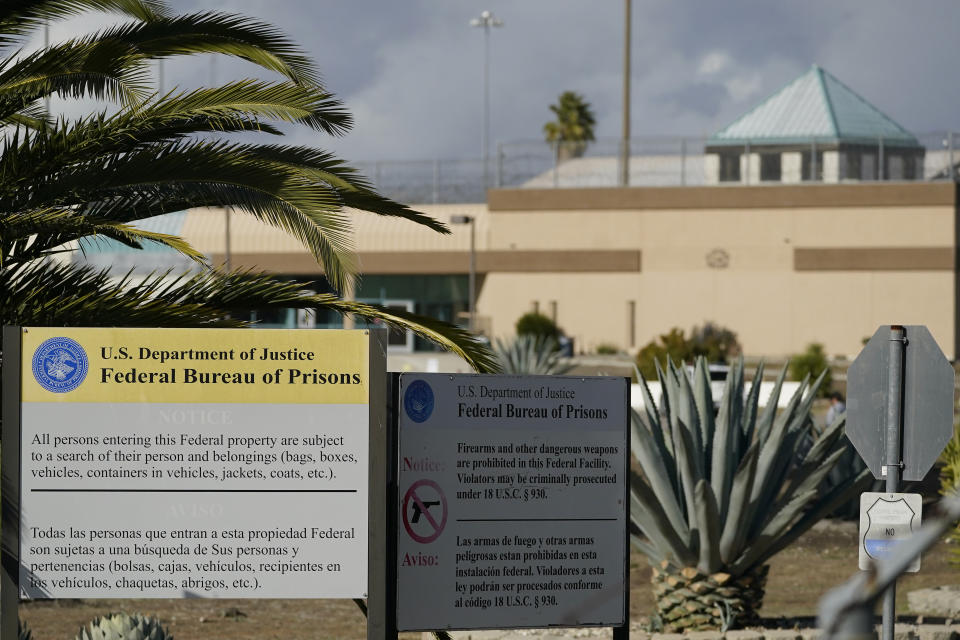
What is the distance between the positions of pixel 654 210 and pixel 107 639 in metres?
51.6

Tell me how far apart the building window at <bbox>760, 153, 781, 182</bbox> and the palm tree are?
163 ft

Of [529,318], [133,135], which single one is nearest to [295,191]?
[133,135]

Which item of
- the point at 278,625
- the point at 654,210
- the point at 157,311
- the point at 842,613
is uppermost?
the point at 654,210

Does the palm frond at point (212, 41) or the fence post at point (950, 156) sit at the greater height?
the fence post at point (950, 156)

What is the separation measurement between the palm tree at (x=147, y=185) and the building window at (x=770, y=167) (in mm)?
49577

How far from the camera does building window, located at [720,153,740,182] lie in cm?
5628

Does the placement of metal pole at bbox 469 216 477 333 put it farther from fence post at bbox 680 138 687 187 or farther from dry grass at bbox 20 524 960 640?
dry grass at bbox 20 524 960 640

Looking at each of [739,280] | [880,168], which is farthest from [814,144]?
[739,280]

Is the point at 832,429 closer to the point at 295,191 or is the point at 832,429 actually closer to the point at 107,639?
the point at 295,191

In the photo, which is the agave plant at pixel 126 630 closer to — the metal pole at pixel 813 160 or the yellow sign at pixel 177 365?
the yellow sign at pixel 177 365

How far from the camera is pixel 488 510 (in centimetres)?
606

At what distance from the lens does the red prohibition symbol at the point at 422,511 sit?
6.01 meters

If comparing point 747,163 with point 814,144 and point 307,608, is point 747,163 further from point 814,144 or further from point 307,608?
point 307,608

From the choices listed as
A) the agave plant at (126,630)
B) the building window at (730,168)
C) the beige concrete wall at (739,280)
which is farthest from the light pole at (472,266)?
the agave plant at (126,630)
